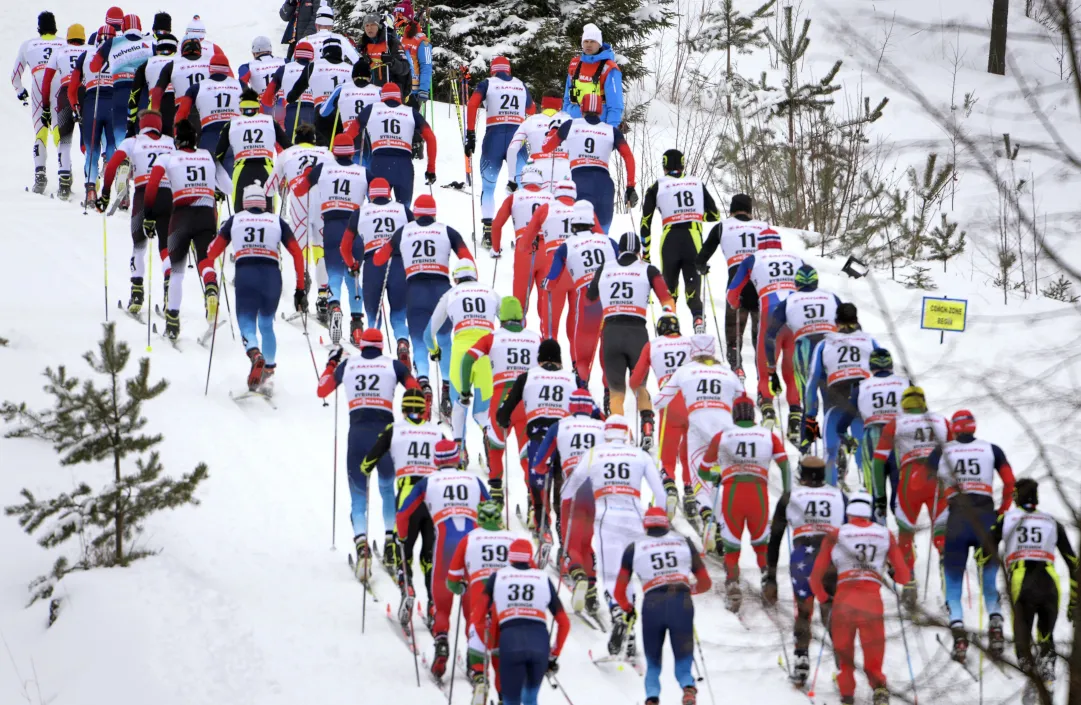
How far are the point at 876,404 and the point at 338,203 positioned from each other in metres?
7.03

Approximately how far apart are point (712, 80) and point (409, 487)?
25.3 metres

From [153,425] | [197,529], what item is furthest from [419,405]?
[153,425]

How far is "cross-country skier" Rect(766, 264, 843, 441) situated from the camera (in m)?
13.6

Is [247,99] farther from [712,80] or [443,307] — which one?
[712,80]

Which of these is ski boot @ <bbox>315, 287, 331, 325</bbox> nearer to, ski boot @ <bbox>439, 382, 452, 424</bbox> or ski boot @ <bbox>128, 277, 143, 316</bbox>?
ski boot @ <bbox>128, 277, 143, 316</bbox>

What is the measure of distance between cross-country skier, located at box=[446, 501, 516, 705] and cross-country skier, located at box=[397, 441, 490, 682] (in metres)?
0.27

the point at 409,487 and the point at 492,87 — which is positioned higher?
the point at 492,87

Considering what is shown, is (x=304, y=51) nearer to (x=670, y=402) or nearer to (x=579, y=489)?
(x=670, y=402)

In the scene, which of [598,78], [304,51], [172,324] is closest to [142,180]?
[172,324]

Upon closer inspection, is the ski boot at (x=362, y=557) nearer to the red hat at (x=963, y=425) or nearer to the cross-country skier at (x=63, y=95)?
the red hat at (x=963, y=425)

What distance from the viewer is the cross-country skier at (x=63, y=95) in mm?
19891

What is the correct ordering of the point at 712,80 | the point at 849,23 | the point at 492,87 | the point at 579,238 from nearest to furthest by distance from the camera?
the point at 849,23 < the point at 579,238 < the point at 492,87 < the point at 712,80

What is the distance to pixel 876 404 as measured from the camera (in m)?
12.2

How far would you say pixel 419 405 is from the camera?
11445 mm
